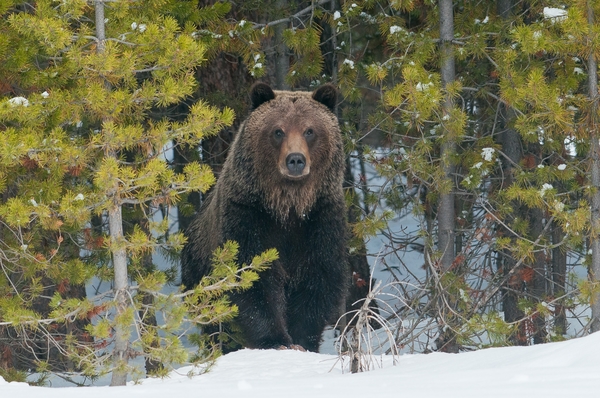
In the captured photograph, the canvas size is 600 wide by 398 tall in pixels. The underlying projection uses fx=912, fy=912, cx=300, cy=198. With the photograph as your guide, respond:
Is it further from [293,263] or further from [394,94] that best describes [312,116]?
[293,263]

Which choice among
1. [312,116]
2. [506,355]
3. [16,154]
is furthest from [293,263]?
[506,355]

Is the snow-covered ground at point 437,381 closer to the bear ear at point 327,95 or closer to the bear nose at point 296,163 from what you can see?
the bear nose at point 296,163

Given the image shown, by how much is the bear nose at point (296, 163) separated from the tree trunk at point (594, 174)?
7.90 ft

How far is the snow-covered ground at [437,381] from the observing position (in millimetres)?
4035

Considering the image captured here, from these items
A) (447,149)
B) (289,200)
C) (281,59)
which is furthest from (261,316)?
(281,59)

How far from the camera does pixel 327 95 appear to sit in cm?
825

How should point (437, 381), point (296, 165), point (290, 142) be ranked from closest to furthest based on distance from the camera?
point (437, 381) < point (296, 165) < point (290, 142)

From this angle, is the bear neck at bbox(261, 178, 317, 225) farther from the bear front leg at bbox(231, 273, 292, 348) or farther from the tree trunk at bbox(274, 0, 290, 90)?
the tree trunk at bbox(274, 0, 290, 90)

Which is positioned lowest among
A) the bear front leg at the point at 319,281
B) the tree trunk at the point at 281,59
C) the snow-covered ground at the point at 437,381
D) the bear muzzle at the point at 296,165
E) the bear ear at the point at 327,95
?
the snow-covered ground at the point at 437,381

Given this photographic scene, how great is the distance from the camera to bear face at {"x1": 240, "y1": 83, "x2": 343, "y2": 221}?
7.88 metres

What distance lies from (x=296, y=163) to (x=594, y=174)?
2541mm

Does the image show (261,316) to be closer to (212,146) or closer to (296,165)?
(296,165)

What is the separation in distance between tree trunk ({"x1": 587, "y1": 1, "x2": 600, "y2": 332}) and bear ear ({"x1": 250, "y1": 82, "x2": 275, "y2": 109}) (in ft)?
8.97

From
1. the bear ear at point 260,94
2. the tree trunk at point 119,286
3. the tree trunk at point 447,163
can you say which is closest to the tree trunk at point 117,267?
the tree trunk at point 119,286
